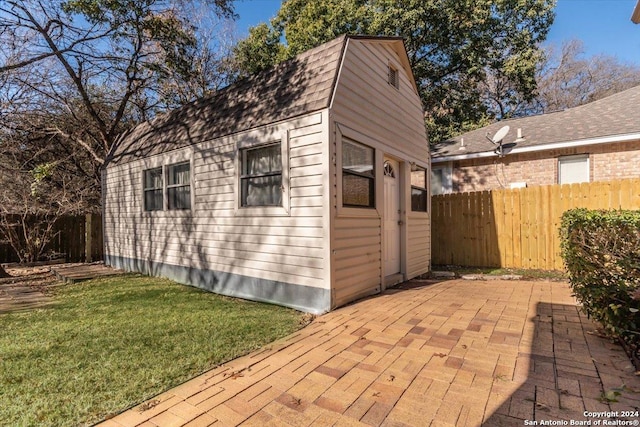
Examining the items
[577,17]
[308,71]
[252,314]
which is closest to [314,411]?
[252,314]

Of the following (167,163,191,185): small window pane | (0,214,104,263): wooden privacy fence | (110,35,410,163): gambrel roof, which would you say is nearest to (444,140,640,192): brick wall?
(110,35,410,163): gambrel roof

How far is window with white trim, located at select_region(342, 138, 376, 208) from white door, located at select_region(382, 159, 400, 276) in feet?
2.47

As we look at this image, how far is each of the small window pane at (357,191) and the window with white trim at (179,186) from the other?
12.3 ft

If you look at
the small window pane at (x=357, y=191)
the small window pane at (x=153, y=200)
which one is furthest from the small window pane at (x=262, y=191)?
the small window pane at (x=153, y=200)

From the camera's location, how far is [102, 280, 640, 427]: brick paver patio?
2203mm

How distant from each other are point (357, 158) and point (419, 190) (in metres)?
3.12

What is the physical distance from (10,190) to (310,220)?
12.0 meters

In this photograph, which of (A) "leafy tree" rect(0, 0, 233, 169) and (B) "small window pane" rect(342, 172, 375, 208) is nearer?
(B) "small window pane" rect(342, 172, 375, 208)

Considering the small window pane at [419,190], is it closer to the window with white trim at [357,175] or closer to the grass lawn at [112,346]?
the window with white trim at [357,175]

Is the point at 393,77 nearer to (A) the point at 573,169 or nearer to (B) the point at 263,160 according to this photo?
(B) the point at 263,160

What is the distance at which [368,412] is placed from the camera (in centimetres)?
225

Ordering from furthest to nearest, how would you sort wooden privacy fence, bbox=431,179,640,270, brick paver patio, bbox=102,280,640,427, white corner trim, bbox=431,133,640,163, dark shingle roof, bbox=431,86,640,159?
dark shingle roof, bbox=431,86,640,159 < white corner trim, bbox=431,133,640,163 < wooden privacy fence, bbox=431,179,640,270 < brick paver patio, bbox=102,280,640,427

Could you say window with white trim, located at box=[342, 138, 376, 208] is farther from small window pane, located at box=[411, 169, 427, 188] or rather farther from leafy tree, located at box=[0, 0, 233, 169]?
leafy tree, located at box=[0, 0, 233, 169]

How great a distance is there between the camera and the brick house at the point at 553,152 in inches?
375
